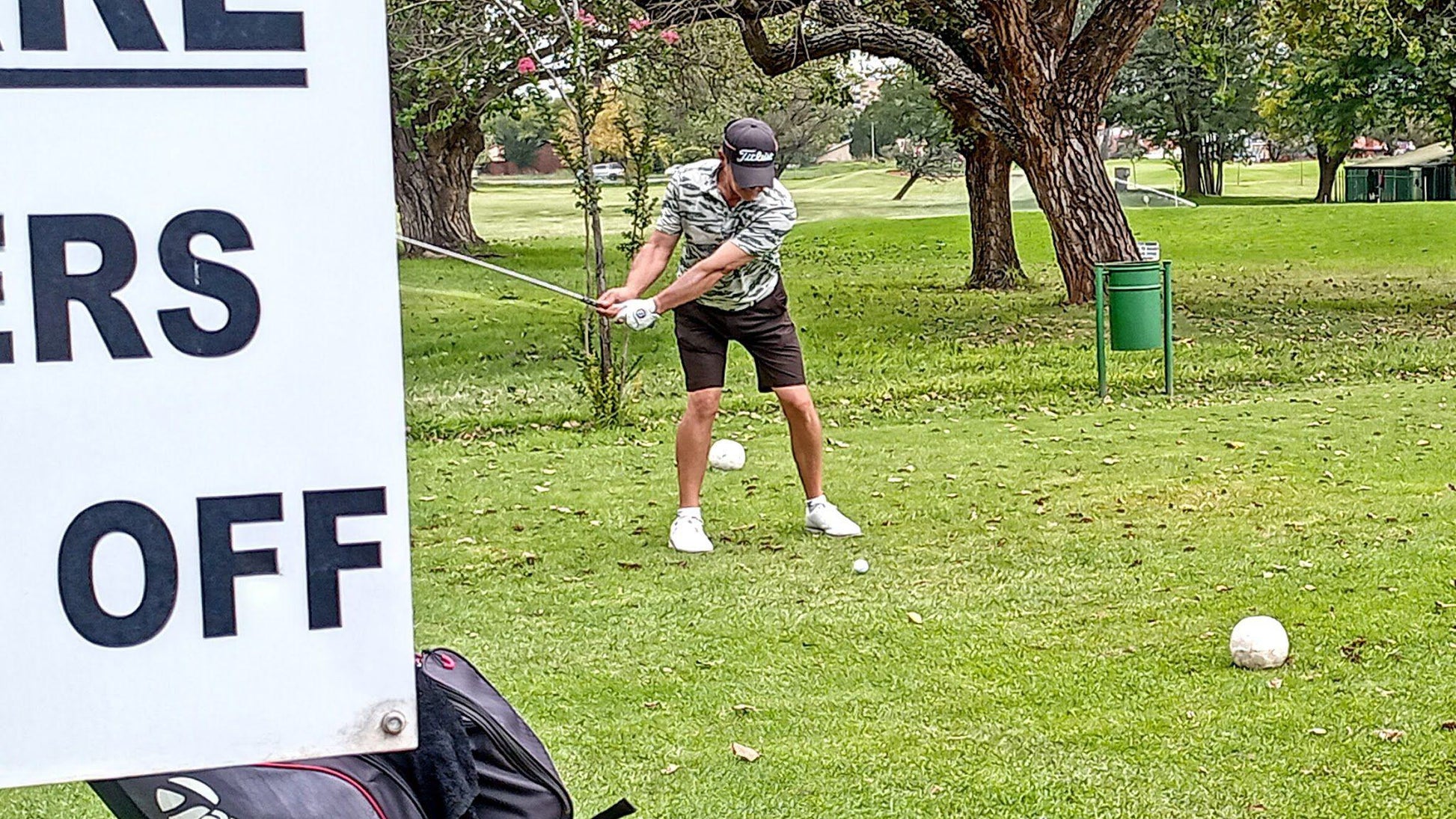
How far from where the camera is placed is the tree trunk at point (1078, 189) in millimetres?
17016

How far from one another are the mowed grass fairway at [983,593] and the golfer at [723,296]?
29 cm

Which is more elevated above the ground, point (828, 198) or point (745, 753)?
point (828, 198)

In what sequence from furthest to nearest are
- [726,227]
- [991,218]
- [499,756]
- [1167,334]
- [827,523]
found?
[991,218], [1167,334], [827,523], [726,227], [499,756]

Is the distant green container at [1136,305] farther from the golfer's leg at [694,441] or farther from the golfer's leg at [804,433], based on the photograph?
the golfer's leg at [694,441]

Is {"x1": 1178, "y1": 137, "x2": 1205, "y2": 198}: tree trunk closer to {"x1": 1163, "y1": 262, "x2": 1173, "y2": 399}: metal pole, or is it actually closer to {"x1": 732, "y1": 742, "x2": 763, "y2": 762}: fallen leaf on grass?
{"x1": 1163, "y1": 262, "x2": 1173, "y2": 399}: metal pole

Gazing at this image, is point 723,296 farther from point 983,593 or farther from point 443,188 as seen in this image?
point 443,188

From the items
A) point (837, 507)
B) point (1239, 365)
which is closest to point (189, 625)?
point (837, 507)

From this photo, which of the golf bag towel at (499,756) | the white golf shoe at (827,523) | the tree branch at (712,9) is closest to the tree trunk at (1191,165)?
the tree branch at (712,9)

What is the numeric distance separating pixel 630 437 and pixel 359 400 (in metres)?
8.75

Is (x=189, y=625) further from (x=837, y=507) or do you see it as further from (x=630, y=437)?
(x=630, y=437)

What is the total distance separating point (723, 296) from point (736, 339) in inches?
7.0

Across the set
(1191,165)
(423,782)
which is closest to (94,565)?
(423,782)

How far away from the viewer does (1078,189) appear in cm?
1708

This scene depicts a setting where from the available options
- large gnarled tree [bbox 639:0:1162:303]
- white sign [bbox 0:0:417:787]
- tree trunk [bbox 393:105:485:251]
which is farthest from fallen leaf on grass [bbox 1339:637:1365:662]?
tree trunk [bbox 393:105:485:251]
